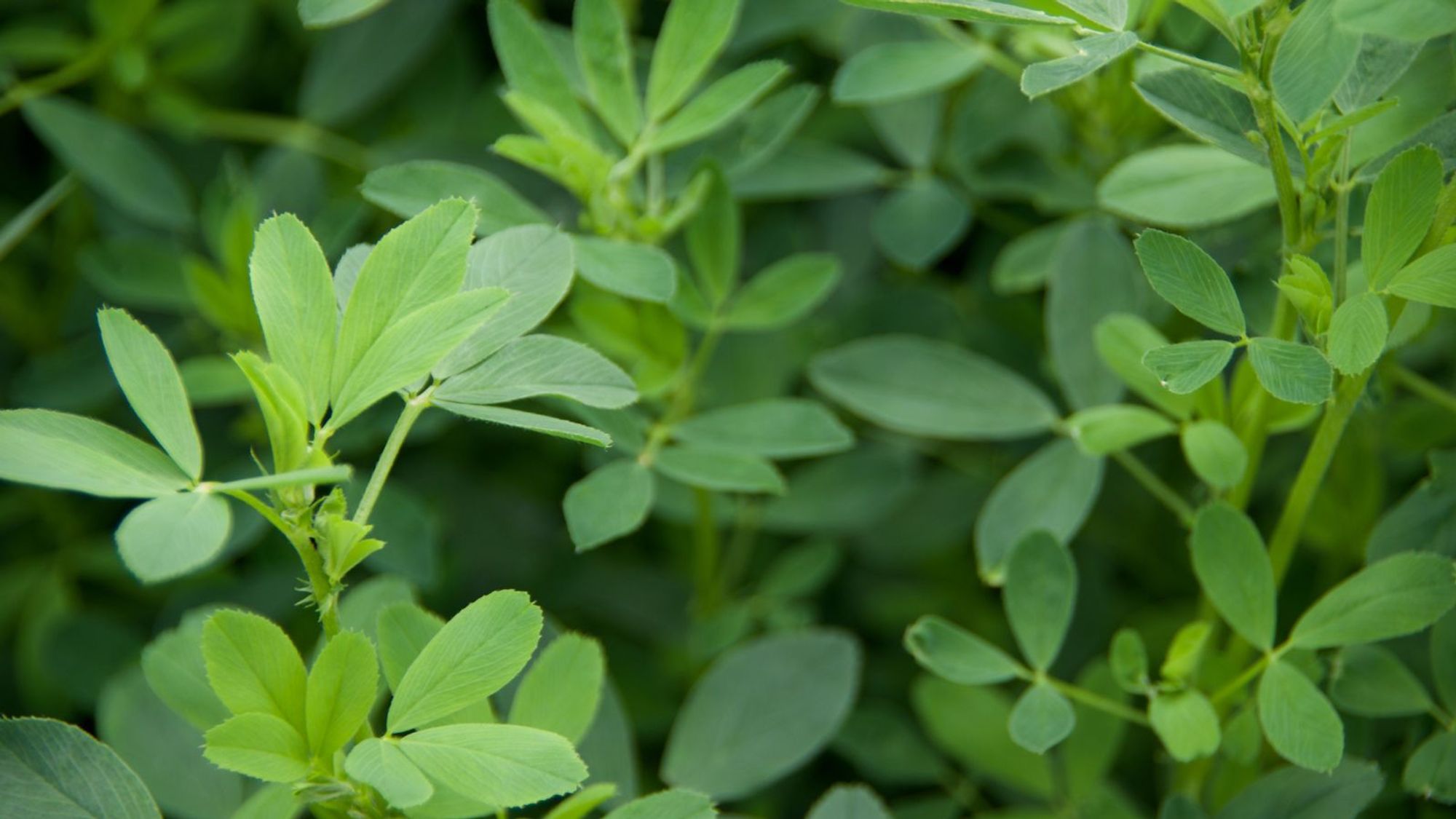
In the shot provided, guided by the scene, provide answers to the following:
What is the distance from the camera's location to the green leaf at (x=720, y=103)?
0.77m

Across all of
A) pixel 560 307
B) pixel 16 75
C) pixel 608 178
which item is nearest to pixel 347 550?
pixel 608 178

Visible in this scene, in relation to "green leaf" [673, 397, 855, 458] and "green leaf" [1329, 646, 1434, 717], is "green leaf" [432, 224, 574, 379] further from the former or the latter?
"green leaf" [1329, 646, 1434, 717]

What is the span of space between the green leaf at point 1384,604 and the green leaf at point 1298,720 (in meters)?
0.03

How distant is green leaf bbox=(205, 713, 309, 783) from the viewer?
543mm

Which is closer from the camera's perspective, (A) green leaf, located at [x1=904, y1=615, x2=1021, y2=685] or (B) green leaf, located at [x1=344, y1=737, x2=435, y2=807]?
(B) green leaf, located at [x1=344, y1=737, x2=435, y2=807]

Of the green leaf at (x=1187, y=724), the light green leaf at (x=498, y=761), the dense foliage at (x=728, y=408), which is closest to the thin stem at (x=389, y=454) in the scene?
the dense foliage at (x=728, y=408)

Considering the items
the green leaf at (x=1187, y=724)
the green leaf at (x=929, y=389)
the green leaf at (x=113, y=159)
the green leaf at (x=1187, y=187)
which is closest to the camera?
the green leaf at (x=1187, y=724)

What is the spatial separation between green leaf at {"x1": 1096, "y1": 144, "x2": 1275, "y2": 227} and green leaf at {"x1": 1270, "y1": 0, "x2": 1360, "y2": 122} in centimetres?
19

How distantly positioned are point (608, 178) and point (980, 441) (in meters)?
0.54

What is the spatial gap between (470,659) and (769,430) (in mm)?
325

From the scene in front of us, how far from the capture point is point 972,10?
54cm

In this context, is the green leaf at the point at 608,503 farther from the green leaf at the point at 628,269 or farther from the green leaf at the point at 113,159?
the green leaf at the point at 113,159

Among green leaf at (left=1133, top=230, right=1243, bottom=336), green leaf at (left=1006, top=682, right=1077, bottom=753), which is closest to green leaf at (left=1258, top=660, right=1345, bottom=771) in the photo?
green leaf at (left=1006, top=682, right=1077, bottom=753)

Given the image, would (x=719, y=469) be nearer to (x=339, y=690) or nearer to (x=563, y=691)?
(x=563, y=691)
